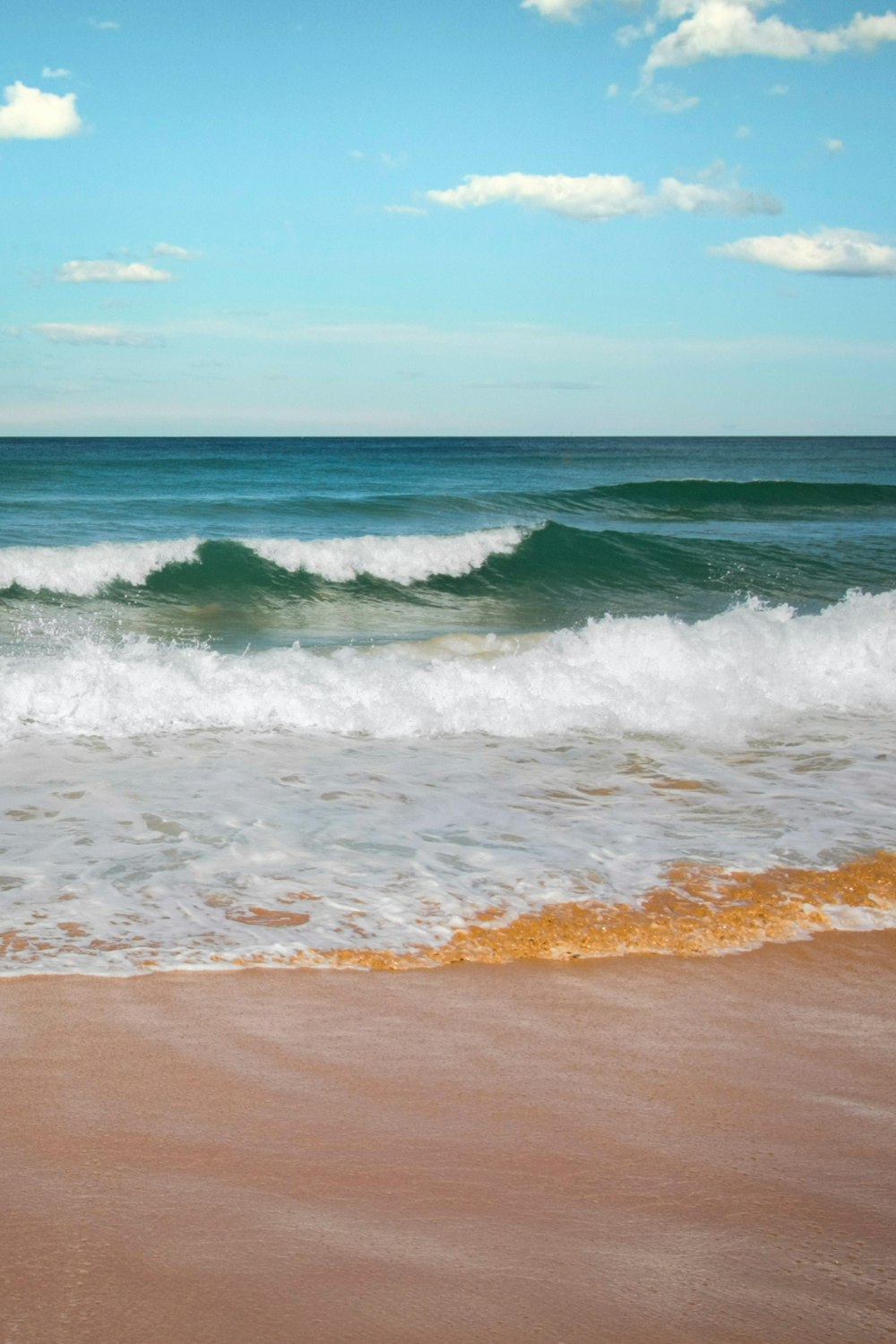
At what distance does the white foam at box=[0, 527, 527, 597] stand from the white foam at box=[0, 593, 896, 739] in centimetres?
727

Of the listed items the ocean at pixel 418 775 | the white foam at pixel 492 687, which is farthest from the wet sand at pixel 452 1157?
the white foam at pixel 492 687

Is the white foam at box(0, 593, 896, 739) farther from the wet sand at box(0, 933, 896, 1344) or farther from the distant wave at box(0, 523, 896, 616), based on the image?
the distant wave at box(0, 523, 896, 616)

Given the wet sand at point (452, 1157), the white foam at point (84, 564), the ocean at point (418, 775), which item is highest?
the white foam at point (84, 564)

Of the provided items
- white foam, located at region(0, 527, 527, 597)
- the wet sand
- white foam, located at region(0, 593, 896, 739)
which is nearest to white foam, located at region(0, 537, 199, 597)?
white foam, located at region(0, 527, 527, 597)

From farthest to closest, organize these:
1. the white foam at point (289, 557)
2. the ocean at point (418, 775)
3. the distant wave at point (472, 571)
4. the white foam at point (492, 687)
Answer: the distant wave at point (472, 571) → the white foam at point (289, 557) → the white foam at point (492, 687) → the ocean at point (418, 775)

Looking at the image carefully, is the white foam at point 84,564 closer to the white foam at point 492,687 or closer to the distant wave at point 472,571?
the distant wave at point 472,571

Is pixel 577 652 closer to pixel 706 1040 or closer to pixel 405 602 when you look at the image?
pixel 706 1040

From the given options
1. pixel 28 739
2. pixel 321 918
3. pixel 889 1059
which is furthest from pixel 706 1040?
pixel 28 739

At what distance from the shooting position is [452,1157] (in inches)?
93.7

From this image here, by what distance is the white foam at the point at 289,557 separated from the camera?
14.7 metres

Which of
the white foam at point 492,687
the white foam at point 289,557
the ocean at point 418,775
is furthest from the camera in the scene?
the white foam at point 289,557

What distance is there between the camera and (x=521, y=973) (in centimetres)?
346

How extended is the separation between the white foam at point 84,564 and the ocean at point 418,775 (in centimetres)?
5

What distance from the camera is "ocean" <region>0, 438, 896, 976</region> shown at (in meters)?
3.86
